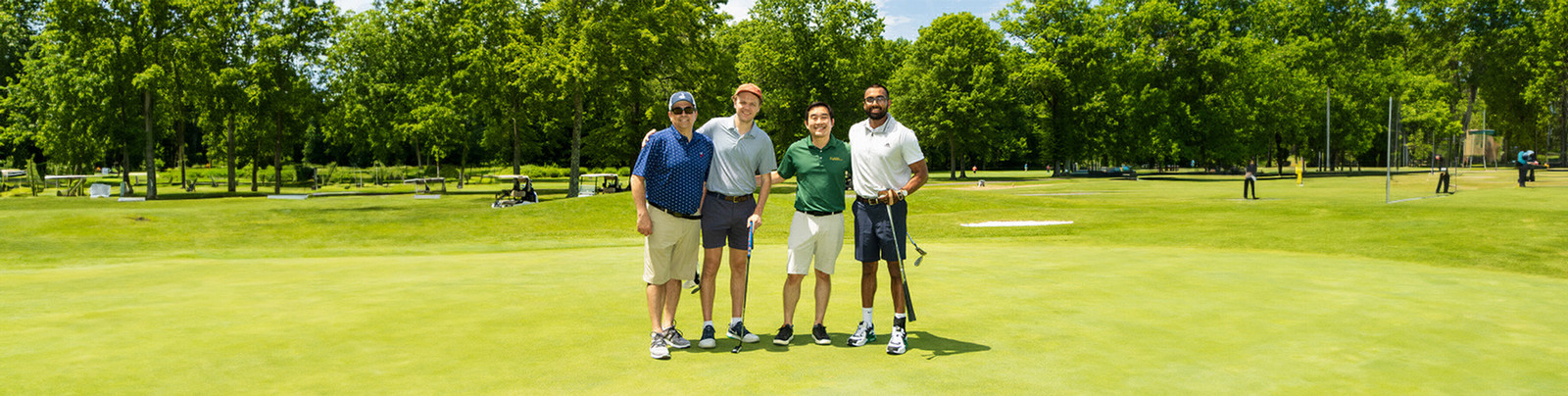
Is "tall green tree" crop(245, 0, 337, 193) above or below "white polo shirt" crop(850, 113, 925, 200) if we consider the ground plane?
above

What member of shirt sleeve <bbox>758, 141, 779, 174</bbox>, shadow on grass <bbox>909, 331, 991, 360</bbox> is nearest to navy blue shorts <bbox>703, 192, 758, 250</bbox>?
shirt sleeve <bbox>758, 141, 779, 174</bbox>

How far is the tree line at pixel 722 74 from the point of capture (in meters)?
42.4

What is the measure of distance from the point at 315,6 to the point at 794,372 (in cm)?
4927

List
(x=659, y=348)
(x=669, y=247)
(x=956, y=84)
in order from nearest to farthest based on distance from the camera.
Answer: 1. (x=659, y=348)
2. (x=669, y=247)
3. (x=956, y=84)

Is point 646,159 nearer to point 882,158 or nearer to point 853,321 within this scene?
point 882,158

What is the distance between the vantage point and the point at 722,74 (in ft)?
152

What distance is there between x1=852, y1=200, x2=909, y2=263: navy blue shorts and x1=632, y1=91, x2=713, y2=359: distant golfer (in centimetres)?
124

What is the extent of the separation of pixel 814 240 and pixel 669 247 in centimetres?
111

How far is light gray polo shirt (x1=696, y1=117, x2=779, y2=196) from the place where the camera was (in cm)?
691

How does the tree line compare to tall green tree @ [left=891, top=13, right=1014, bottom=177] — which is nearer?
the tree line

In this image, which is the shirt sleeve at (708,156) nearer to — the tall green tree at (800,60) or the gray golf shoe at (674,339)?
the gray golf shoe at (674,339)

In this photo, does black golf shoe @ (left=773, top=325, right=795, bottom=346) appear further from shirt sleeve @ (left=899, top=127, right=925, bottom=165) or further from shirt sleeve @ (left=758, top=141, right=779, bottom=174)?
shirt sleeve @ (left=899, top=127, right=925, bottom=165)

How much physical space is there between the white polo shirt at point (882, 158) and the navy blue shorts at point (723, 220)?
862mm

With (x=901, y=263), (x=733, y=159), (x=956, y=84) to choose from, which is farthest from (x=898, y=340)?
(x=956, y=84)
